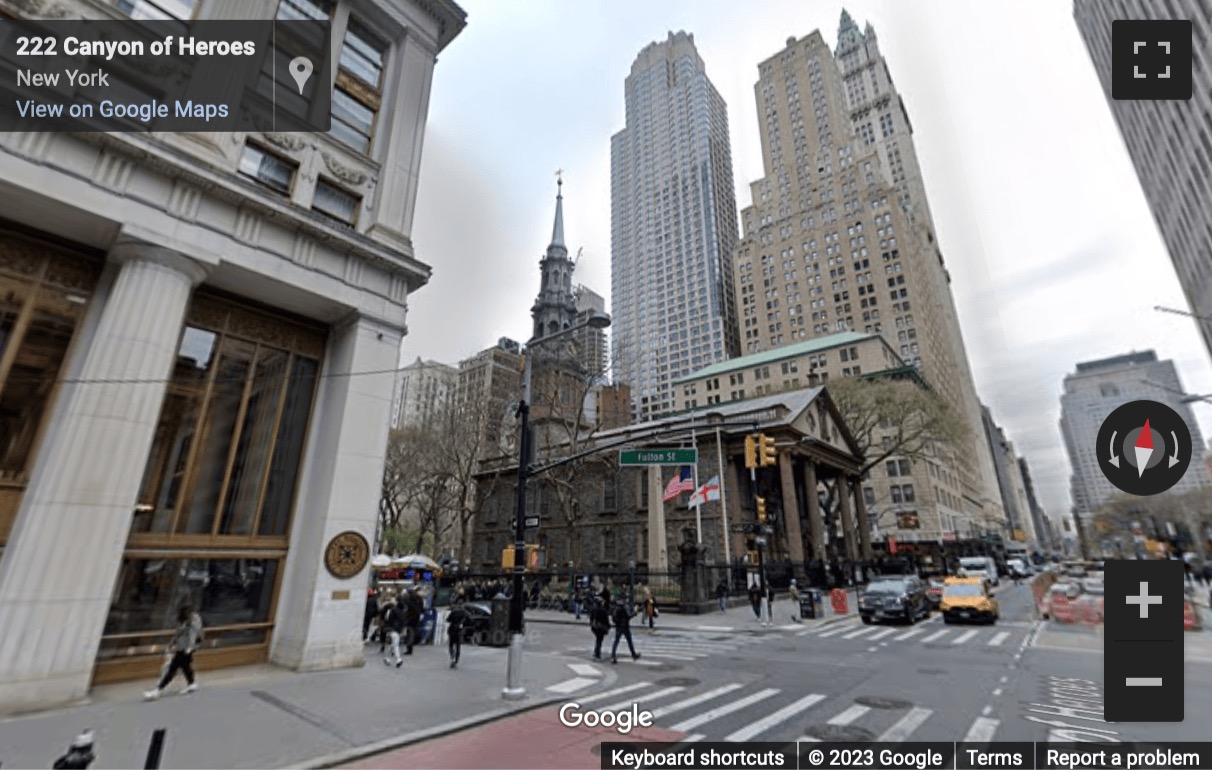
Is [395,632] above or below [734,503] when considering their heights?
below

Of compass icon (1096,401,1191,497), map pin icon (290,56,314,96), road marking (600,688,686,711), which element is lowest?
road marking (600,688,686,711)

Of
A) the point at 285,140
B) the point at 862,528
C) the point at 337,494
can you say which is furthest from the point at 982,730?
the point at 862,528

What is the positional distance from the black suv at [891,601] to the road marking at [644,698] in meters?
15.9

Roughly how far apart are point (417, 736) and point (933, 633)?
63.7 ft

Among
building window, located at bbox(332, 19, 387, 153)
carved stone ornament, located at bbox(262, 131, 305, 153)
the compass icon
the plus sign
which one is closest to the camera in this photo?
the plus sign

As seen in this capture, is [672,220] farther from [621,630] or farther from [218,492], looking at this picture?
[218,492]

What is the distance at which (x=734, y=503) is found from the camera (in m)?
34.4

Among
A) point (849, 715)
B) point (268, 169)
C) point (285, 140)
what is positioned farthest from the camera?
point (285, 140)

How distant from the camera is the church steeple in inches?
3061

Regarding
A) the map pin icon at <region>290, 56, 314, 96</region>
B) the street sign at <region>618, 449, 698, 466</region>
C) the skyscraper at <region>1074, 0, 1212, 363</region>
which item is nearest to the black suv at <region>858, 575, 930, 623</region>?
the street sign at <region>618, 449, 698, 466</region>

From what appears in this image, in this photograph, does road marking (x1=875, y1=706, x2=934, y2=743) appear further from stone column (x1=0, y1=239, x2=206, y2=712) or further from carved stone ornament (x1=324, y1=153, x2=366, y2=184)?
carved stone ornament (x1=324, y1=153, x2=366, y2=184)

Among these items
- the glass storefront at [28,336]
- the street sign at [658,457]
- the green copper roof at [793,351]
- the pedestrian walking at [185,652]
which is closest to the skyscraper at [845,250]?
the green copper roof at [793,351]

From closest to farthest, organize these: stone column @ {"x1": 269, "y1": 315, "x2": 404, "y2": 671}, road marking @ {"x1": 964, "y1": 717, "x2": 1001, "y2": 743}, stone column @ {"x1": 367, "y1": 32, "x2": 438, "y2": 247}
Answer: road marking @ {"x1": 964, "y1": 717, "x2": 1001, "y2": 743}
stone column @ {"x1": 269, "y1": 315, "x2": 404, "y2": 671}
stone column @ {"x1": 367, "y1": 32, "x2": 438, "y2": 247}

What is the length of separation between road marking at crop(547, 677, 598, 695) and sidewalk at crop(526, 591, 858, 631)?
10.4 metres
